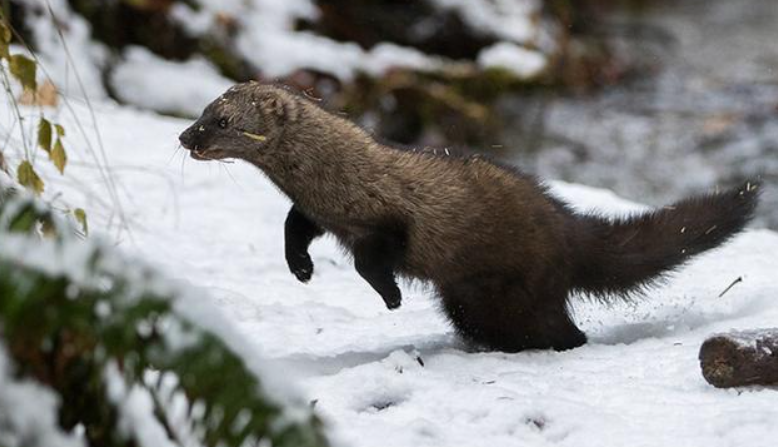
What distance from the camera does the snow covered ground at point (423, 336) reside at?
362 cm

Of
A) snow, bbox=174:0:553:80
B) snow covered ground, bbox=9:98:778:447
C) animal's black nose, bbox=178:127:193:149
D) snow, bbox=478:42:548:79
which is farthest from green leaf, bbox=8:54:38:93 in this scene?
snow, bbox=478:42:548:79

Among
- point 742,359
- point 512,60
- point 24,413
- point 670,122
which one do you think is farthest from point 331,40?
point 24,413

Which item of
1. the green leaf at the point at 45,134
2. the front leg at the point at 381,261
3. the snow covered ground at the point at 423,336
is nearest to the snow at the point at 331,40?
the snow covered ground at the point at 423,336

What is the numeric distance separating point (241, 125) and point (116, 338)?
2.49 metres

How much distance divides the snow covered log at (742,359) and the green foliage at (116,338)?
Result: 6.29 ft

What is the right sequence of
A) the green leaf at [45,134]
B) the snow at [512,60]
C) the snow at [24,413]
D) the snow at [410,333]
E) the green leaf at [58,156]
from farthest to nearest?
the snow at [512,60] < the green leaf at [58,156] < the green leaf at [45,134] < the snow at [410,333] < the snow at [24,413]

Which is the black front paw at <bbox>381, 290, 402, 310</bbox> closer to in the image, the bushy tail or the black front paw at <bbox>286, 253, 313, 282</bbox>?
the black front paw at <bbox>286, 253, 313, 282</bbox>

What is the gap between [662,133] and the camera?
1088cm

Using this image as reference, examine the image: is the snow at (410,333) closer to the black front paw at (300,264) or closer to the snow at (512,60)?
the black front paw at (300,264)

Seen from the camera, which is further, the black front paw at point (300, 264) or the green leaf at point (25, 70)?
the black front paw at point (300, 264)

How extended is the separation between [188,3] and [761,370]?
722cm

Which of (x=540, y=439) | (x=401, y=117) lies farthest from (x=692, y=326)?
(x=401, y=117)

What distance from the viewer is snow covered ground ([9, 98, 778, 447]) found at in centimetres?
362

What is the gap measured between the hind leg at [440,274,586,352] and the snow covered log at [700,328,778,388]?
0.96 meters
